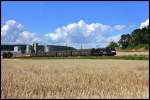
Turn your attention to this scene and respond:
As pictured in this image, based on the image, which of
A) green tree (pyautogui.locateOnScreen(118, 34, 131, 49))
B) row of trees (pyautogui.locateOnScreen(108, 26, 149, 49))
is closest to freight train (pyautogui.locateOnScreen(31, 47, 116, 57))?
row of trees (pyautogui.locateOnScreen(108, 26, 149, 49))

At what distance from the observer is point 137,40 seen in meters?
92.3

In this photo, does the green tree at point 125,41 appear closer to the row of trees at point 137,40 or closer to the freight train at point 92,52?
the row of trees at point 137,40

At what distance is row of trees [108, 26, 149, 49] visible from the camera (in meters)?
86.4

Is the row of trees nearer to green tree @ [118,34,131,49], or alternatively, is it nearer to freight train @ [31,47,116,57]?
green tree @ [118,34,131,49]

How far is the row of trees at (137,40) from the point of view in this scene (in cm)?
8640

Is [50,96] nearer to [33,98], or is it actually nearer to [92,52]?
[33,98]

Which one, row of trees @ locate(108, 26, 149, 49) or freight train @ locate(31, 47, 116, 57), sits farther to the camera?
row of trees @ locate(108, 26, 149, 49)

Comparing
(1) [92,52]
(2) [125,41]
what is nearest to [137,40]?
(2) [125,41]

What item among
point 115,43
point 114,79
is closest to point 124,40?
point 115,43

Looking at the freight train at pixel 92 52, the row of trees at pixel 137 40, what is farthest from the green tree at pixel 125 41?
the freight train at pixel 92 52

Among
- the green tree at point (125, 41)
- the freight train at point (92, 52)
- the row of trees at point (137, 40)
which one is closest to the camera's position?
the freight train at point (92, 52)

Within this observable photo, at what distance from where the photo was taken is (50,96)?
→ 12.5 metres

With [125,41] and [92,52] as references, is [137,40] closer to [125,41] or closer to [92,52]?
[125,41]

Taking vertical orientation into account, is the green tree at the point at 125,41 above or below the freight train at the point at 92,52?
above
